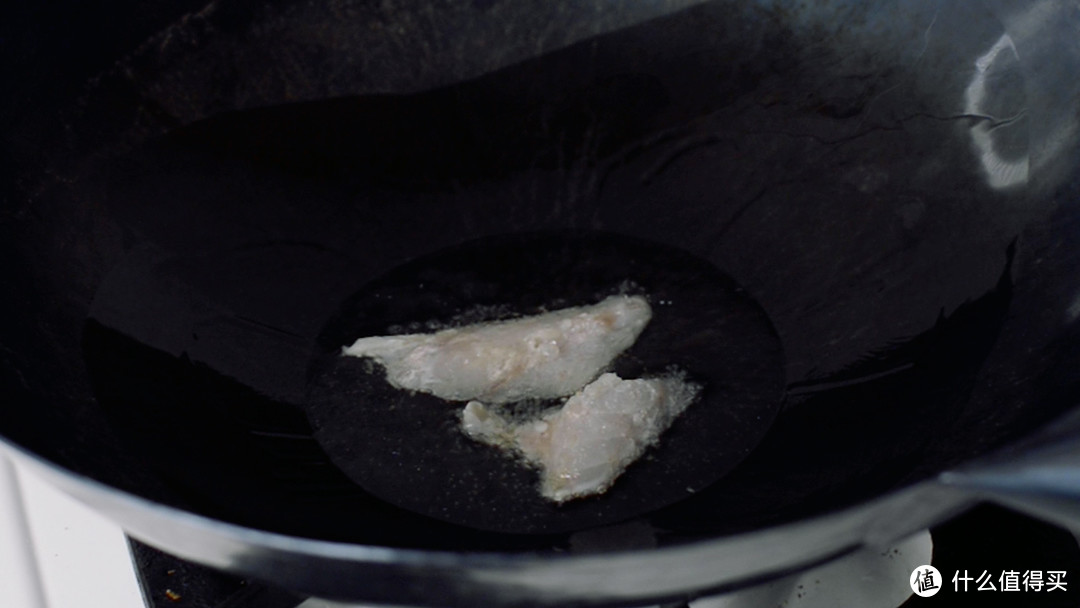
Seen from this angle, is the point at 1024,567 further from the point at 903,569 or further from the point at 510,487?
the point at 510,487

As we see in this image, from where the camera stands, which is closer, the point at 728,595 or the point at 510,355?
the point at 728,595

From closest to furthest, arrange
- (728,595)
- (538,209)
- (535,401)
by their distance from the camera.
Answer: (728,595) < (535,401) < (538,209)

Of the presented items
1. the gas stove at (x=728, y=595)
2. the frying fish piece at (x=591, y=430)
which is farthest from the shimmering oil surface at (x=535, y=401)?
the gas stove at (x=728, y=595)

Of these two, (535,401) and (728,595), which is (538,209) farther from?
(728,595)

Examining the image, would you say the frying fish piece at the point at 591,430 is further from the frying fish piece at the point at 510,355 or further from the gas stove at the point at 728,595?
the gas stove at the point at 728,595

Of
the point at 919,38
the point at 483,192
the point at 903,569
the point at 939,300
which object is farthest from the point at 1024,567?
the point at 483,192

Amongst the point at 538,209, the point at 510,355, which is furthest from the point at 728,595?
the point at 538,209
